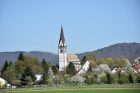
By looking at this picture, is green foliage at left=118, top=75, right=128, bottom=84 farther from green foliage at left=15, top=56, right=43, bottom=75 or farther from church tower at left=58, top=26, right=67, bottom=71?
church tower at left=58, top=26, right=67, bottom=71

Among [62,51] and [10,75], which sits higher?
[62,51]

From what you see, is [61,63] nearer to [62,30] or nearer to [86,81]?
[62,30]

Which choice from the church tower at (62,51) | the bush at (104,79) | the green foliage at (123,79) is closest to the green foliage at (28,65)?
the church tower at (62,51)

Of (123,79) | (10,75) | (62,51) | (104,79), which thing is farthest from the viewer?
(62,51)

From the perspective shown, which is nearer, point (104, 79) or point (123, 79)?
point (123, 79)

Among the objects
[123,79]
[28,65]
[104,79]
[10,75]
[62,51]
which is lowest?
[123,79]

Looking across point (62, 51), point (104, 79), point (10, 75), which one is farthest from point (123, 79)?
point (62, 51)

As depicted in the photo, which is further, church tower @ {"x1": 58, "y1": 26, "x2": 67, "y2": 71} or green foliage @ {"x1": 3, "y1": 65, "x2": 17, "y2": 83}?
church tower @ {"x1": 58, "y1": 26, "x2": 67, "y2": 71}

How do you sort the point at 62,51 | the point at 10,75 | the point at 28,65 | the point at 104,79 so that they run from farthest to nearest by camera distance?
the point at 62,51 → the point at 28,65 → the point at 10,75 → the point at 104,79

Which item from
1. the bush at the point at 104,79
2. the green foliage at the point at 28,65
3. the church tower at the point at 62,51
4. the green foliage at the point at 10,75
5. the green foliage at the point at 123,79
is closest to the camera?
the green foliage at the point at 123,79

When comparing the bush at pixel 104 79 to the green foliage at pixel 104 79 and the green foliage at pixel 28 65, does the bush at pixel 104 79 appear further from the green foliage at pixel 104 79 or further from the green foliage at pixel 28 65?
the green foliage at pixel 28 65

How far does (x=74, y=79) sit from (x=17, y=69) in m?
14.4

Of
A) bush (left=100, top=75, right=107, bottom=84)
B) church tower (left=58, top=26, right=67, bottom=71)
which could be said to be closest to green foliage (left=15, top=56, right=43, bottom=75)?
church tower (left=58, top=26, right=67, bottom=71)

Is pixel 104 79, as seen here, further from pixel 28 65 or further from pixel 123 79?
pixel 28 65
